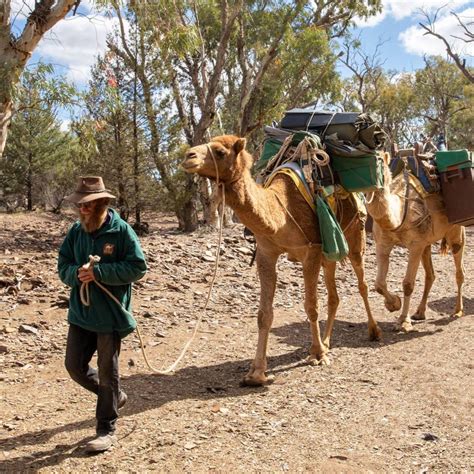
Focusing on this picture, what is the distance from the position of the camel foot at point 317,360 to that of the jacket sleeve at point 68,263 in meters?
3.09

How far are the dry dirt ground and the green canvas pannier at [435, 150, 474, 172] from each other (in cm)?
227

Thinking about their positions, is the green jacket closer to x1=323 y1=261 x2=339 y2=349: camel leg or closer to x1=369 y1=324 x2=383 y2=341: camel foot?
x1=323 y1=261 x2=339 y2=349: camel leg

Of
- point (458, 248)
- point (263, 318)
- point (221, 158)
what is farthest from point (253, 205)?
point (458, 248)

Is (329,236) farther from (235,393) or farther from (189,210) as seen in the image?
(189,210)

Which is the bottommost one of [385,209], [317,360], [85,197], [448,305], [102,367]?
[317,360]

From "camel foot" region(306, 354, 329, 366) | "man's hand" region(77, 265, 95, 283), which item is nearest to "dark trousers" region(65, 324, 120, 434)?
"man's hand" region(77, 265, 95, 283)

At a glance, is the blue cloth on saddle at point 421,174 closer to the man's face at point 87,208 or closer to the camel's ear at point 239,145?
the camel's ear at point 239,145

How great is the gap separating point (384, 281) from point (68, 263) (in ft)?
15.7

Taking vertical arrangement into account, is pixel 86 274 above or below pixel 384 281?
above

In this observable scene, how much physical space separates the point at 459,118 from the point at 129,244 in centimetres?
4318

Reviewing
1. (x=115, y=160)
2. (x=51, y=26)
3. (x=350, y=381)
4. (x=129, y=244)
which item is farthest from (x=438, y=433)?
(x=115, y=160)

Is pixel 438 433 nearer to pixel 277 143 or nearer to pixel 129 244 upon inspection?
pixel 129 244

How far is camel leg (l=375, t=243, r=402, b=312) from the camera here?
25.4 ft

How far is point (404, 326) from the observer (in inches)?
312
